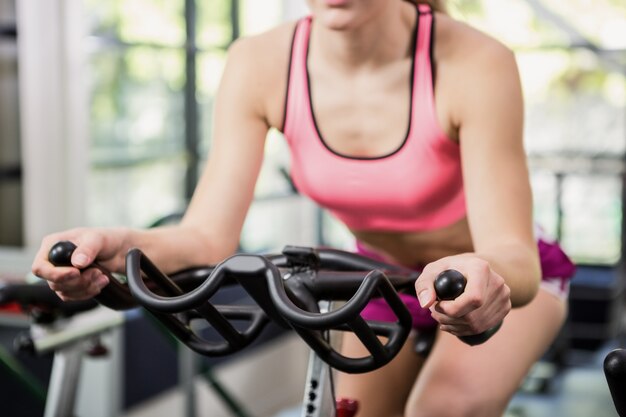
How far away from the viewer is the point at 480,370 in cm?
141

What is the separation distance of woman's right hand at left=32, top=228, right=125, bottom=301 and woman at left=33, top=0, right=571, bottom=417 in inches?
0.6

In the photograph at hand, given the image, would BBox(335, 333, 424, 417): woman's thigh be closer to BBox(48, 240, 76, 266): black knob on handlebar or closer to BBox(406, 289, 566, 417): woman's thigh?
BBox(406, 289, 566, 417): woman's thigh

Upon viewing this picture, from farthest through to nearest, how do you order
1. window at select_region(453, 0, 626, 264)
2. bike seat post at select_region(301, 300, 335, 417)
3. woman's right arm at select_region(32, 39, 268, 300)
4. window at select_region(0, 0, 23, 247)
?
window at select_region(453, 0, 626, 264) → window at select_region(0, 0, 23, 247) → woman's right arm at select_region(32, 39, 268, 300) → bike seat post at select_region(301, 300, 335, 417)

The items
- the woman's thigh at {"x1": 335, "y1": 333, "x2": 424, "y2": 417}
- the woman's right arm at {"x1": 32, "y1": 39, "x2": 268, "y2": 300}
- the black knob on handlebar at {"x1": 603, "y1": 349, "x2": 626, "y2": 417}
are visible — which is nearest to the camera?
the black knob on handlebar at {"x1": 603, "y1": 349, "x2": 626, "y2": 417}

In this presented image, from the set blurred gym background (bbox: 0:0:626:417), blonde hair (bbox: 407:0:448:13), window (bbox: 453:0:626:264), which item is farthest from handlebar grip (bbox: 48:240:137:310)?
window (bbox: 453:0:626:264)

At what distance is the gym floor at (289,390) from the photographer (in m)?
3.37

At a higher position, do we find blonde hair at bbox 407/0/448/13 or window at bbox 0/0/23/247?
blonde hair at bbox 407/0/448/13

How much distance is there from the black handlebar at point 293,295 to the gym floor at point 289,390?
85.4 inches

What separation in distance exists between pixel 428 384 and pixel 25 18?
2134 millimetres

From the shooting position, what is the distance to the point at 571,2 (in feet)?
19.0

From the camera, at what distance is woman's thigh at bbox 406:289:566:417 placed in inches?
54.2

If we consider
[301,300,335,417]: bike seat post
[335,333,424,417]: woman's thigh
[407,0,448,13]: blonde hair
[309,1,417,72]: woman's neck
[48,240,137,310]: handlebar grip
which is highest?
[407,0,448,13]: blonde hair

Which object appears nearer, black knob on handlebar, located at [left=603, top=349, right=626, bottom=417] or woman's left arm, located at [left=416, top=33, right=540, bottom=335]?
black knob on handlebar, located at [left=603, top=349, right=626, bottom=417]

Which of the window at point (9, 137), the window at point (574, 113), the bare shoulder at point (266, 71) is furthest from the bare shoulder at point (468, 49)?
the window at point (574, 113)
